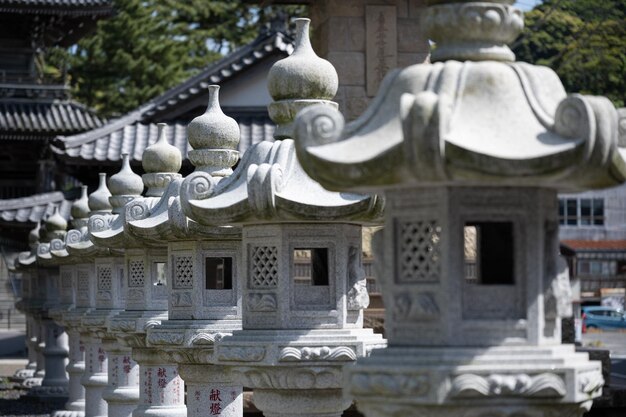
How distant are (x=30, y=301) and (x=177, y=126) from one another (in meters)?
5.61

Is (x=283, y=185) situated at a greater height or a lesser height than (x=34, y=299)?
greater

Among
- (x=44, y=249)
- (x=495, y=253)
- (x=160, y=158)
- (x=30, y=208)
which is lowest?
(x=495, y=253)

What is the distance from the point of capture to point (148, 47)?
45.8 meters

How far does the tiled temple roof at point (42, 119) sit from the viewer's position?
38.2 metres

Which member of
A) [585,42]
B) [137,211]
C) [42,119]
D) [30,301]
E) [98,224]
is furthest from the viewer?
[585,42]

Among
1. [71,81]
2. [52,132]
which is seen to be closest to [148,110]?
[52,132]

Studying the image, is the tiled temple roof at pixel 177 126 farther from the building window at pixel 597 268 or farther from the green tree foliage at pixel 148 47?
the building window at pixel 597 268

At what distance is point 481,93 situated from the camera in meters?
6.32

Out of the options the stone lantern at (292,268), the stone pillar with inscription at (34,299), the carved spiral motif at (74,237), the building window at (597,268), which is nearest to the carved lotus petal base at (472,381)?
the stone lantern at (292,268)

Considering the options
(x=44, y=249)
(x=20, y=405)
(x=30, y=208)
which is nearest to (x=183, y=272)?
(x=44, y=249)

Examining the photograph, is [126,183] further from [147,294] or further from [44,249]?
[44,249]

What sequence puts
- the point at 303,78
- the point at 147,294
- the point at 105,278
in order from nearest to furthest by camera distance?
the point at 303,78 → the point at 147,294 → the point at 105,278

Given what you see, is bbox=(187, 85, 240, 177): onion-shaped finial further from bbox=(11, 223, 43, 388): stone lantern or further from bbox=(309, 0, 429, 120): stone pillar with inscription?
bbox=(11, 223, 43, 388): stone lantern

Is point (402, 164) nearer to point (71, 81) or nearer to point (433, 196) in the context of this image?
point (433, 196)
